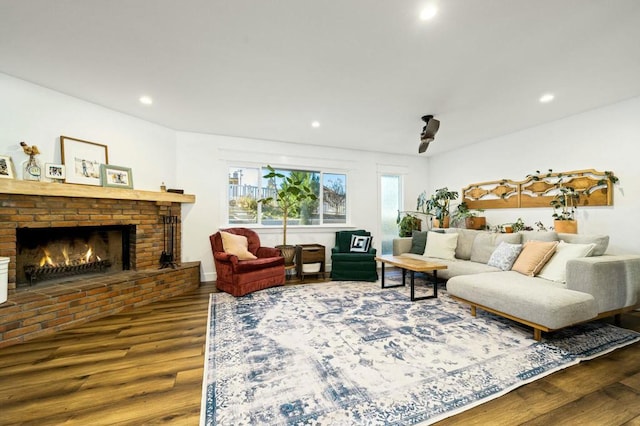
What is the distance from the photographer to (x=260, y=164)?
4.83 m

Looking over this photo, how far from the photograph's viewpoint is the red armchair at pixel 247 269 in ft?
11.7

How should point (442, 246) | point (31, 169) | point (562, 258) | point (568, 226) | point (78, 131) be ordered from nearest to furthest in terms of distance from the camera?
point (31, 169)
point (562, 258)
point (78, 131)
point (568, 226)
point (442, 246)

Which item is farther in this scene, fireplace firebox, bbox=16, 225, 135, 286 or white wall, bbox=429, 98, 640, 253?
white wall, bbox=429, 98, 640, 253

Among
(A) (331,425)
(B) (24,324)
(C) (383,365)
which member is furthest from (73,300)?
(C) (383,365)

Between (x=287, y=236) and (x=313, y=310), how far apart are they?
214 centimetres

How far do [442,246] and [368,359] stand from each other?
2873 mm

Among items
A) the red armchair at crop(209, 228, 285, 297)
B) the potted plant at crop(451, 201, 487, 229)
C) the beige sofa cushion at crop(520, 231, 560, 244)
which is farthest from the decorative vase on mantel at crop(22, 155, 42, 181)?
the potted plant at crop(451, 201, 487, 229)

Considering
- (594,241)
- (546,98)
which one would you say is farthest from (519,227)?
(546,98)

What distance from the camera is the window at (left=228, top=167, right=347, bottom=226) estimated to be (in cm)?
476

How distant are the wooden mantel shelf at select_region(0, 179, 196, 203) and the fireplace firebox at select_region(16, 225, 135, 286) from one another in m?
0.53

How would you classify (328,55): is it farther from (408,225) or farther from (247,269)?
(408,225)

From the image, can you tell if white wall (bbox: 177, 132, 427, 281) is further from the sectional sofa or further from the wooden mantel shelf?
the sectional sofa

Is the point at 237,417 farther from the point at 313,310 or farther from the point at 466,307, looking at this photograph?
the point at 466,307

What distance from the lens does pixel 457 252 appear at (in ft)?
14.2
